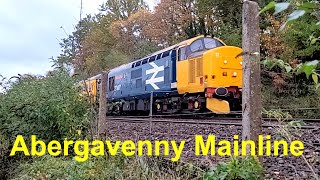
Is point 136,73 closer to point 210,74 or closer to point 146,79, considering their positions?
point 146,79

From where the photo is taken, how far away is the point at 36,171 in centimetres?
618

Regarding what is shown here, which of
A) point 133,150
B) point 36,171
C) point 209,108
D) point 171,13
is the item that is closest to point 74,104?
point 36,171

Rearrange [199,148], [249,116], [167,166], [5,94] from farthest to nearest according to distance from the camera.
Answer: [5,94]
[199,148]
[167,166]
[249,116]

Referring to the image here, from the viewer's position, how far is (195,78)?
1348cm

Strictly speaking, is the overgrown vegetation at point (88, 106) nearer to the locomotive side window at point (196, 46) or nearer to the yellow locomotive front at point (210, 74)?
the yellow locomotive front at point (210, 74)

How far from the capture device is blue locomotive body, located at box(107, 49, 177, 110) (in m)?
14.9

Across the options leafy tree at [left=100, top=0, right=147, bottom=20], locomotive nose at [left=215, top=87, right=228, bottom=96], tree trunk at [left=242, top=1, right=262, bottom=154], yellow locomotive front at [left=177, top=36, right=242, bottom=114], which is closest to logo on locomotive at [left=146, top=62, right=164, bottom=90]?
yellow locomotive front at [left=177, top=36, right=242, bottom=114]

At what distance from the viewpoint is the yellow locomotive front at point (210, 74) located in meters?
12.9

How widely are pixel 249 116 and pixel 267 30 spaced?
15.2m

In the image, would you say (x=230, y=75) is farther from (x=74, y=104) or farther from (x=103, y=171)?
(x=103, y=171)

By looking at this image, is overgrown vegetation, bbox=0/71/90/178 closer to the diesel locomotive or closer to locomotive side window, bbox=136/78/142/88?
the diesel locomotive

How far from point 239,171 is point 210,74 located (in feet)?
31.0

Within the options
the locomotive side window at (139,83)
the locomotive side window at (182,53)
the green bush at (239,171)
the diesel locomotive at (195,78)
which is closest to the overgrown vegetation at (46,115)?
the diesel locomotive at (195,78)

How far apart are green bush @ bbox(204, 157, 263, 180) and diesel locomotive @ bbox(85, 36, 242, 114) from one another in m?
7.74
